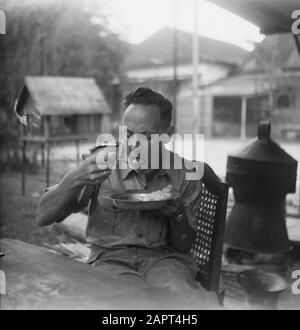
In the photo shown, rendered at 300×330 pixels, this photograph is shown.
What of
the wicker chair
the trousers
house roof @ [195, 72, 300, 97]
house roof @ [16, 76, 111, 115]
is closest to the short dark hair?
the wicker chair

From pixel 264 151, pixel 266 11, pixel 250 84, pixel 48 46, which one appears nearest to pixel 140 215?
pixel 266 11

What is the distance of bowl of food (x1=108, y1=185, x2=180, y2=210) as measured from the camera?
1.74 meters

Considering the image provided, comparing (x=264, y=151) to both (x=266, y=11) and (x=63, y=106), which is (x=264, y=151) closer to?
(x=266, y=11)

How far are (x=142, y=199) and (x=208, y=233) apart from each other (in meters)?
0.55

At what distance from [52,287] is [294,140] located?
18603 mm

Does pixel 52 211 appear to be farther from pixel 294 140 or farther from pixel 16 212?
pixel 294 140

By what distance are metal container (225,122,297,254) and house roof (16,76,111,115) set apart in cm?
146

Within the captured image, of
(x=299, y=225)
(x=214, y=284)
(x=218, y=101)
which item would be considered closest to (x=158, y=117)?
(x=214, y=284)

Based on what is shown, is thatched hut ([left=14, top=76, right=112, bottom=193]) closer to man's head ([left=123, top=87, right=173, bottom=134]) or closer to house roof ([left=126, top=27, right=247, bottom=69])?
man's head ([left=123, top=87, right=173, bottom=134])

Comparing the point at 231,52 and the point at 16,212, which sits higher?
the point at 231,52

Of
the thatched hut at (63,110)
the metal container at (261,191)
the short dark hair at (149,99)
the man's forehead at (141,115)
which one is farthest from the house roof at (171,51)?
the man's forehead at (141,115)

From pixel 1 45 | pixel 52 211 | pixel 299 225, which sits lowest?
pixel 299 225

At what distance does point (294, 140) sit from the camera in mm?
18828

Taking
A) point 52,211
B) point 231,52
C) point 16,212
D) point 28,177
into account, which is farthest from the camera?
point 231,52
